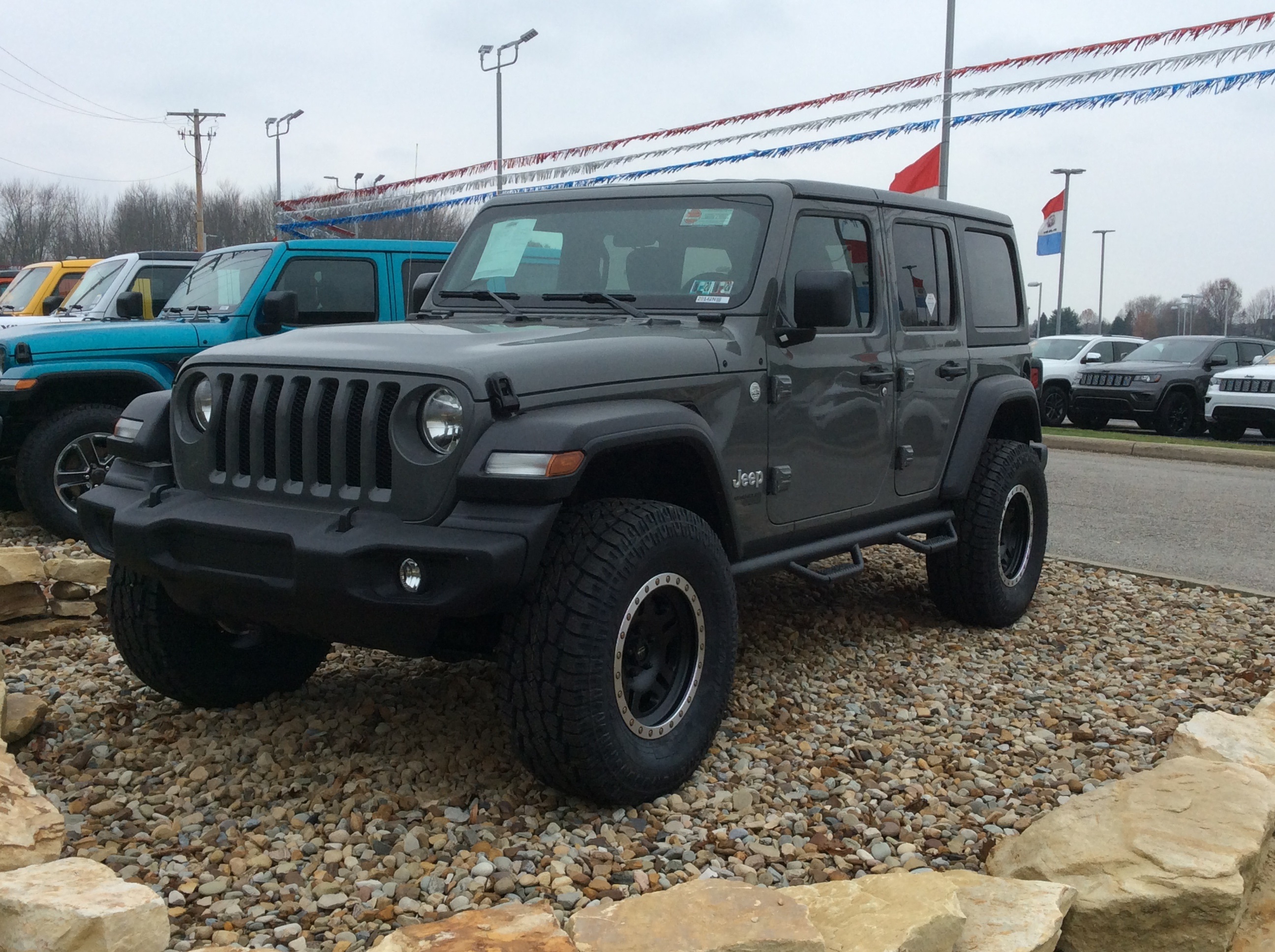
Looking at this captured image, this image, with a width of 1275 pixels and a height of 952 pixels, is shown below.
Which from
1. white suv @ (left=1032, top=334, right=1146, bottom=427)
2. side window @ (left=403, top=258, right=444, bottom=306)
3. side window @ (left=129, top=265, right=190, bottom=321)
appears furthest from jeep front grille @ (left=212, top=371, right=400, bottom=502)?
white suv @ (left=1032, top=334, right=1146, bottom=427)

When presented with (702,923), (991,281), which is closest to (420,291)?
(991,281)

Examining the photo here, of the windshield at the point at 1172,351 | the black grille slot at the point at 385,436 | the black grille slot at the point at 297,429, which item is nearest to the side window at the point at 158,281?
the black grille slot at the point at 297,429

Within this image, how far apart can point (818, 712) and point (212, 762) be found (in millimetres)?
2183

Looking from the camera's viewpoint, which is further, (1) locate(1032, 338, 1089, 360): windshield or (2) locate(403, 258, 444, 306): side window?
(1) locate(1032, 338, 1089, 360): windshield

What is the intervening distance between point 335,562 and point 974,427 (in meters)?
3.37

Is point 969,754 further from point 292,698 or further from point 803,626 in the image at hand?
point 292,698

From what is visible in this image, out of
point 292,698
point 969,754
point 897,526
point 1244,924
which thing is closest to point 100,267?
point 292,698

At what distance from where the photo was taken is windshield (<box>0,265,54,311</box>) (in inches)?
542

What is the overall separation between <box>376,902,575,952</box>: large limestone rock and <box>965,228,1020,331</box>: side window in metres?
3.98

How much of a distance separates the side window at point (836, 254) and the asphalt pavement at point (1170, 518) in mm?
3424

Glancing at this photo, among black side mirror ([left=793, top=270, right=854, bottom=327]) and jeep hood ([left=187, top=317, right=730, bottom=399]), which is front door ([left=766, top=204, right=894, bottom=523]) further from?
jeep hood ([left=187, top=317, right=730, bottom=399])

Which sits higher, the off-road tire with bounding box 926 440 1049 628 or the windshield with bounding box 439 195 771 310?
the windshield with bounding box 439 195 771 310

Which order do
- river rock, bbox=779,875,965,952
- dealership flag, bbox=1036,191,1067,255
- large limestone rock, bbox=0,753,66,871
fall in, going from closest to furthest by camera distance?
river rock, bbox=779,875,965,952 < large limestone rock, bbox=0,753,66,871 < dealership flag, bbox=1036,191,1067,255

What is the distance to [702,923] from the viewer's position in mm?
2629
